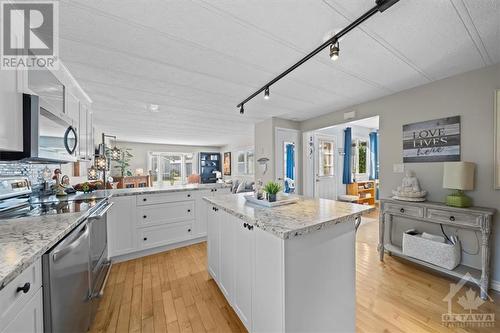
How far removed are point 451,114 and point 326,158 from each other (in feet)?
8.92

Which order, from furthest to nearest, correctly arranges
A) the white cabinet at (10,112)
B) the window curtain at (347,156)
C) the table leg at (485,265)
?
the window curtain at (347,156), the table leg at (485,265), the white cabinet at (10,112)

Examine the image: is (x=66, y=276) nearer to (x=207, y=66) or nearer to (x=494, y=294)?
(x=207, y=66)

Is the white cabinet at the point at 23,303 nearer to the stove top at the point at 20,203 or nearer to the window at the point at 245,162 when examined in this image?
the stove top at the point at 20,203

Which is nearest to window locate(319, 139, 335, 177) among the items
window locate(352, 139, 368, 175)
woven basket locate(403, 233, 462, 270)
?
window locate(352, 139, 368, 175)

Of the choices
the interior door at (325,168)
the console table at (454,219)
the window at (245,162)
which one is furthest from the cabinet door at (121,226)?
the window at (245,162)

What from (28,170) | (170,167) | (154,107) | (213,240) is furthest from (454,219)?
(170,167)

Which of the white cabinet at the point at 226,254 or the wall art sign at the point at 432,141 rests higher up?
the wall art sign at the point at 432,141

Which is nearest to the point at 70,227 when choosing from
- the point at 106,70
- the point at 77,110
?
the point at 106,70

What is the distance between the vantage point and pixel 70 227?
3.58 feet

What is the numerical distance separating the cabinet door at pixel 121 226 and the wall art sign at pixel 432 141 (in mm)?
3835

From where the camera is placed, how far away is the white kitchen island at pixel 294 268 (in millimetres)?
1055

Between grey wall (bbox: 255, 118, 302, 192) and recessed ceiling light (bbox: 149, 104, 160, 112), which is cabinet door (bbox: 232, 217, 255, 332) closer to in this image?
recessed ceiling light (bbox: 149, 104, 160, 112)

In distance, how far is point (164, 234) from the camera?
110 inches

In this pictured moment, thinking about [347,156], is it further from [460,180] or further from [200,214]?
[200,214]
